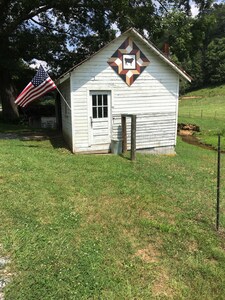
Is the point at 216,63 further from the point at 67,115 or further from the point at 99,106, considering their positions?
the point at 99,106

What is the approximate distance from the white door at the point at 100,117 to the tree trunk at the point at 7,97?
11348mm

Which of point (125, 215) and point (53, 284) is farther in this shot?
point (125, 215)

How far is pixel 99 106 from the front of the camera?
1055cm

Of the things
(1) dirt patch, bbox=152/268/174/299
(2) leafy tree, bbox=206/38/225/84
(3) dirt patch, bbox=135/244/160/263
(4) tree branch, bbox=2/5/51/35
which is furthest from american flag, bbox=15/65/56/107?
(2) leafy tree, bbox=206/38/225/84

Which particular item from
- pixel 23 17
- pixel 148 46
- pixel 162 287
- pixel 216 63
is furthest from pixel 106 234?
pixel 216 63

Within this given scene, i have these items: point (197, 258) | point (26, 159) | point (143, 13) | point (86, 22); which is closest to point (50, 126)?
point (86, 22)

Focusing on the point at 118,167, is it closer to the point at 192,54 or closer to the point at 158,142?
the point at 158,142

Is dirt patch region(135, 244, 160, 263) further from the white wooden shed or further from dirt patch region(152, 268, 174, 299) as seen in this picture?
the white wooden shed

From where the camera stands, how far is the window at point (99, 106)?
34.3 ft

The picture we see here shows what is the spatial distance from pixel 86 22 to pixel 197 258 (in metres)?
16.4

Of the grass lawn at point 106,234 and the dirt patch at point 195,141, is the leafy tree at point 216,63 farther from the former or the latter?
the grass lawn at point 106,234

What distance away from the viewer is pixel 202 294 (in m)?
3.80

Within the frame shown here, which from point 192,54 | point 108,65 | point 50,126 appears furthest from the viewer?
point 50,126

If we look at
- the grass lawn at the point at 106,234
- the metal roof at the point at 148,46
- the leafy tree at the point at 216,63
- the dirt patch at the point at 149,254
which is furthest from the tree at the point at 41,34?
the leafy tree at the point at 216,63
